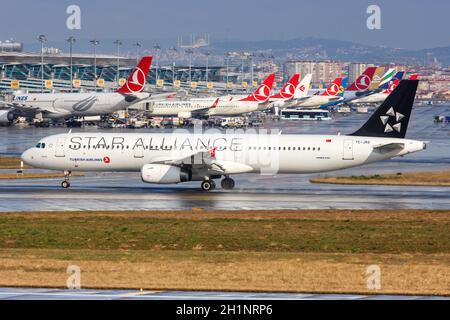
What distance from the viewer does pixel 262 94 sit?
174m

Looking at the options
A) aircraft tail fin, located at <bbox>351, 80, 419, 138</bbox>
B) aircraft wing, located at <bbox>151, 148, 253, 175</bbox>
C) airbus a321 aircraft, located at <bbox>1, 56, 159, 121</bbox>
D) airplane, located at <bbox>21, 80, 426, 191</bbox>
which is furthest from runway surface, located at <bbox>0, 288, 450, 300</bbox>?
airbus a321 aircraft, located at <bbox>1, 56, 159, 121</bbox>

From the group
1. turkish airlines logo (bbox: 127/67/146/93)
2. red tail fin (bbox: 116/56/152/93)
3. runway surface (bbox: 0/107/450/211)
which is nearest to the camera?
runway surface (bbox: 0/107/450/211)

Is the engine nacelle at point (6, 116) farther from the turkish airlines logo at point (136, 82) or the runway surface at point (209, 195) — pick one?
the runway surface at point (209, 195)

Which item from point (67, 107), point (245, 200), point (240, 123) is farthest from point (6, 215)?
point (240, 123)

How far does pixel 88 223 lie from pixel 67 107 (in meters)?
106

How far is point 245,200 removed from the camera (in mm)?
55469

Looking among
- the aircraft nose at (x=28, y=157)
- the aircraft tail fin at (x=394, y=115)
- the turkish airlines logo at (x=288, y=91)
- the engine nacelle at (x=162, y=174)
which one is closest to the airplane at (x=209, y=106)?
the turkish airlines logo at (x=288, y=91)

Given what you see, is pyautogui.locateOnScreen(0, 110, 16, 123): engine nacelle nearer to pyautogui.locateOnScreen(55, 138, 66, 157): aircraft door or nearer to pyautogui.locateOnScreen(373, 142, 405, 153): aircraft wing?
pyautogui.locateOnScreen(55, 138, 66, 157): aircraft door

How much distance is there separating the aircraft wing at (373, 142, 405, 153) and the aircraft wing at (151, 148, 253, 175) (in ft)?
27.1

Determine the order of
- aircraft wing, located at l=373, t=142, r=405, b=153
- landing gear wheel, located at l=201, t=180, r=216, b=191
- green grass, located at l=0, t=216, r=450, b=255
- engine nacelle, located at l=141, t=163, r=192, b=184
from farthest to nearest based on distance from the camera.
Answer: landing gear wheel, located at l=201, t=180, r=216, b=191 → aircraft wing, located at l=373, t=142, r=405, b=153 → engine nacelle, located at l=141, t=163, r=192, b=184 → green grass, located at l=0, t=216, r=450, b=255

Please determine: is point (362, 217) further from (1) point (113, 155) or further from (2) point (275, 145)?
(1) point (113, 155)

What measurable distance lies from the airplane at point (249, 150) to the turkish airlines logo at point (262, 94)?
111 meters

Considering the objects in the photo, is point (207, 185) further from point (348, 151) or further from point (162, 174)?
point (348, 151)

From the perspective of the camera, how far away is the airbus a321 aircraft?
148m
